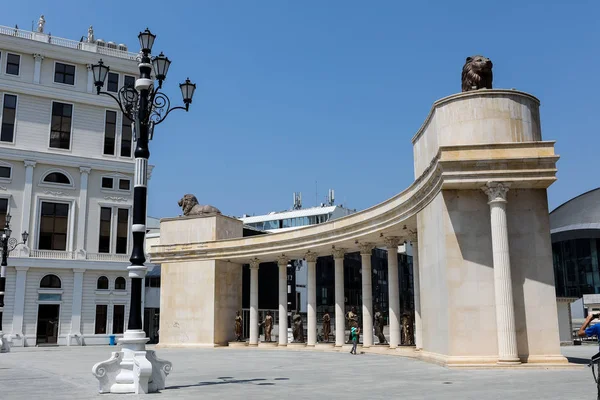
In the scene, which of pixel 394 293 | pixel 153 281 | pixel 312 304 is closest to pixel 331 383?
pixel 394 293

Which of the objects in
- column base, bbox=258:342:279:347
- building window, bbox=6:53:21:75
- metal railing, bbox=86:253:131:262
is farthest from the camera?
metal railing, bbox=86:253:131:262

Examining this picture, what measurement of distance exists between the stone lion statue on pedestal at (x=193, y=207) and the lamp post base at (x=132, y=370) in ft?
103

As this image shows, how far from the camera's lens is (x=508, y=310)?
2238 cm

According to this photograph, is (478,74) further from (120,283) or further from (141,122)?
(120,283)

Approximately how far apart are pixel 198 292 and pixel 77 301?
17422 mm

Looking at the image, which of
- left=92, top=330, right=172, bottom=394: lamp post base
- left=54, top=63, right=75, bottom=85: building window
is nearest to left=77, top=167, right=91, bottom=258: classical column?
left=54, top=63, right=75, bottom=85: building window

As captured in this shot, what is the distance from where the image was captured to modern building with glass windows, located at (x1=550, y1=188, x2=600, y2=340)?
3570 inches

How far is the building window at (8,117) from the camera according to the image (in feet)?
181

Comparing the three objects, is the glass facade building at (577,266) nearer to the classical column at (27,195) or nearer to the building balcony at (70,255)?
the building balcony at (70,255)

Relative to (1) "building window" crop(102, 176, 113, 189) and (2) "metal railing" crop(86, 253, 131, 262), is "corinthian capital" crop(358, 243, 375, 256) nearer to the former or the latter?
(2) "metal railing" crop(86, 253, 131, 262)

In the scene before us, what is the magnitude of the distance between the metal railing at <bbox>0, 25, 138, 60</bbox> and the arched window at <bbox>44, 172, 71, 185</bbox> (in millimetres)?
12906

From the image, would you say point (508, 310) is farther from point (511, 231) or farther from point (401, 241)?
point (401, 241)

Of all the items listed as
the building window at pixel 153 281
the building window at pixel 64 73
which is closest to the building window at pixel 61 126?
the building window at pixel 64 73

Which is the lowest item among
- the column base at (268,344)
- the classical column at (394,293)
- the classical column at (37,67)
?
the column base at (268,344)
